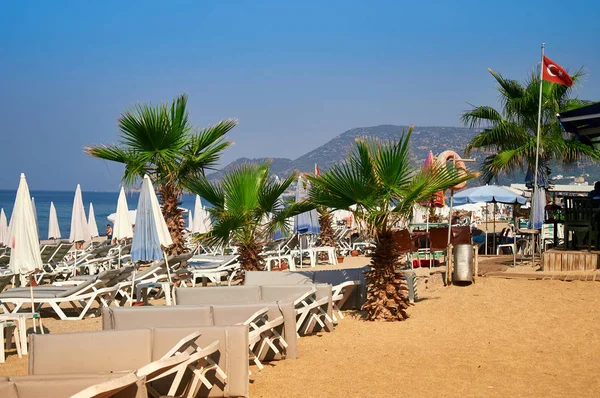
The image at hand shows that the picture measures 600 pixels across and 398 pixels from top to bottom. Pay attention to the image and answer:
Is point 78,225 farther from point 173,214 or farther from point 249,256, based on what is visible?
point 249,256

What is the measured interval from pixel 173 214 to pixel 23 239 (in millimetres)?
5479

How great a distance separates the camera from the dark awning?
41.0 feet

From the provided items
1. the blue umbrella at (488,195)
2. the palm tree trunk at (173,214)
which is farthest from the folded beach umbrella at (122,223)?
the blue umbrella at (488,195)

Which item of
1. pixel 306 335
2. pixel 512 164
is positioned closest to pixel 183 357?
pixel 306 335

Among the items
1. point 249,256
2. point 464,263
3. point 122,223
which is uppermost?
point 122,223

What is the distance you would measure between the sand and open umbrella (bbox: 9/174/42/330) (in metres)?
1.12

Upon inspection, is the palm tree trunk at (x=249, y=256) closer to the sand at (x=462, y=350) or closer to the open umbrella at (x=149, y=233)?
the open umbrella at (x=149, y=233)

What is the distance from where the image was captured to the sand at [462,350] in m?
6.45

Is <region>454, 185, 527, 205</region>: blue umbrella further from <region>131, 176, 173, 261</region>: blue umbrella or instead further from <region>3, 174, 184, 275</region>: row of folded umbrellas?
<region>131, 176, 173, 261</region>: blue umbrella

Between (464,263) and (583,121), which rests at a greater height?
(583,121)

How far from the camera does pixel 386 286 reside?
10.0 meters

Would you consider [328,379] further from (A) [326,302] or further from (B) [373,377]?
(A) [326,302]

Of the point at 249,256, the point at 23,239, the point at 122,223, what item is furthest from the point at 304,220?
the point at 23,239

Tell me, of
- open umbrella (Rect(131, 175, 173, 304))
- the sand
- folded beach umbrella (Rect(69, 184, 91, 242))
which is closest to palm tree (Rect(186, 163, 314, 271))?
open umbrella (Rect(131, 175, 173, 304))
